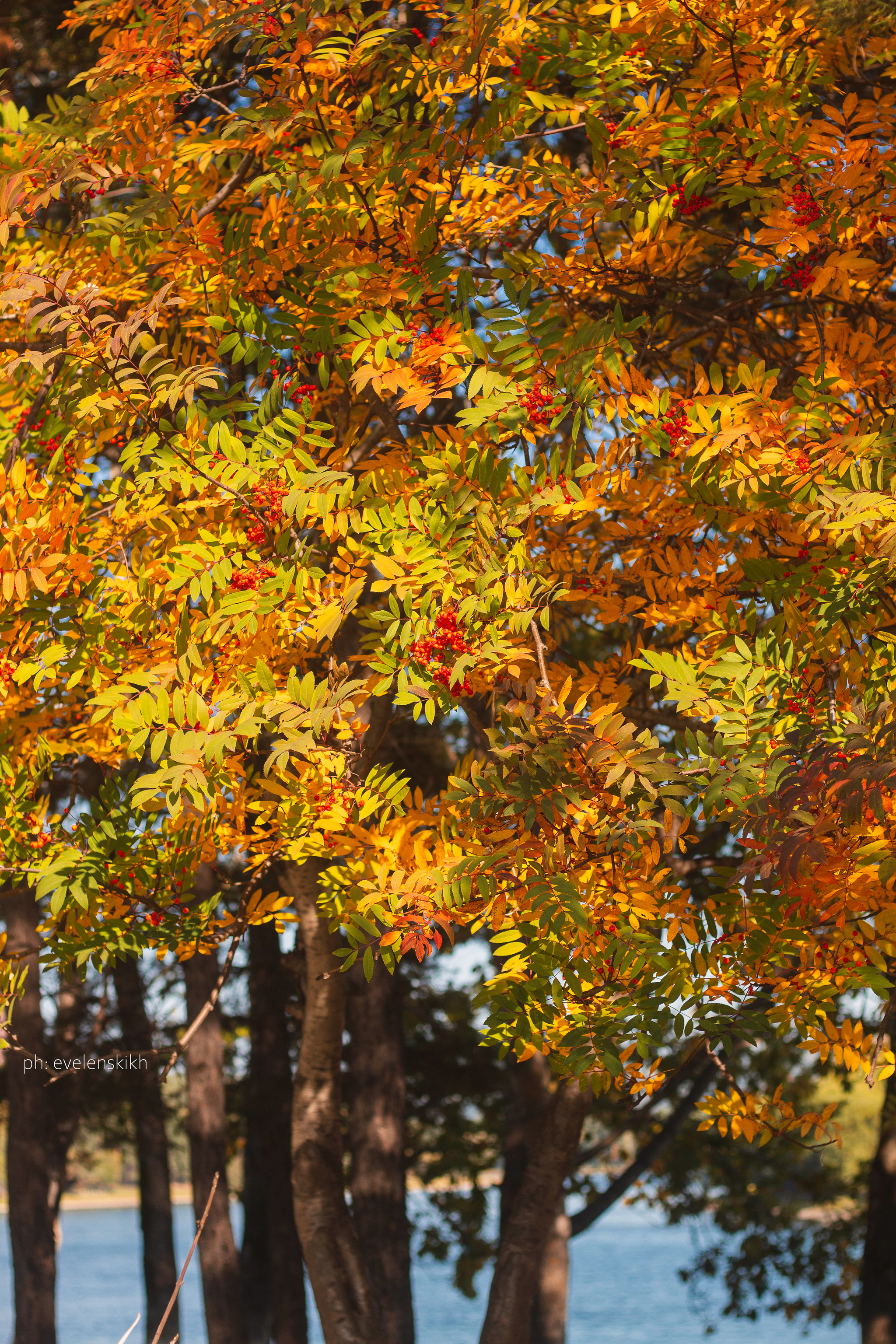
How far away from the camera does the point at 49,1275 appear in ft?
36.1

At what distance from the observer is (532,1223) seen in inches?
271

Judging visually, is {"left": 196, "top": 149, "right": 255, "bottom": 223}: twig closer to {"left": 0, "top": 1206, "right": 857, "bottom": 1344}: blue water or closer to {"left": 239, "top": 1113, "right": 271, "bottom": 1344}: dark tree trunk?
{"left": 239, "top": 1113, "right": 271, "bottom": 1344}: dark tree trunk

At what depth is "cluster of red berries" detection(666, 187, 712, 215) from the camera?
4.80 m

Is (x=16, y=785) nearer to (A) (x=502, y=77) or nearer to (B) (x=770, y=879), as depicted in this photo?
(B) (x=770, y=879)

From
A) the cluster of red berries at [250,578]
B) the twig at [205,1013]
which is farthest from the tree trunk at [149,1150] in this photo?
the cluster of red berries at [250,578]

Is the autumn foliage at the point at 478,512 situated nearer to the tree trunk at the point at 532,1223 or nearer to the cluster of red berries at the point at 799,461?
the cluster of red berries at the point at 799,461

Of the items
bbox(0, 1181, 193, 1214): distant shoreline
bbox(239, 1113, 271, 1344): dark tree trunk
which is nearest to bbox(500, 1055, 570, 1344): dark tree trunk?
bbox(239, 1113, 271, 1344): dark tree trunk

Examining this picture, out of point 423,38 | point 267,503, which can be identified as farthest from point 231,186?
point 267,503

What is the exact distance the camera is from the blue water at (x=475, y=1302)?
35.1m

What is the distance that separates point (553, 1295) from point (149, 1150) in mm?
5562

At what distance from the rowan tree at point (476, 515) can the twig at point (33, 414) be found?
36 mm

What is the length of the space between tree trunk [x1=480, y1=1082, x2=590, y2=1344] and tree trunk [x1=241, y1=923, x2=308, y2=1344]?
11.5ft

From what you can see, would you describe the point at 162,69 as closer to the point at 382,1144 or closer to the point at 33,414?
the point at 33,414

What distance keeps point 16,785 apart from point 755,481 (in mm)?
3230
